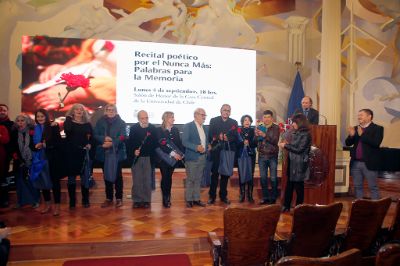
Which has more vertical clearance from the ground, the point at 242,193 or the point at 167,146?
the point at 167,146

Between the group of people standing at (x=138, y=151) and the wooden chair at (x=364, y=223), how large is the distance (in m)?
1.75

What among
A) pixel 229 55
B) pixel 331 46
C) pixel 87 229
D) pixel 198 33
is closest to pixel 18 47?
pixel 198 33

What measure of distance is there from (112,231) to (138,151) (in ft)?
3.50

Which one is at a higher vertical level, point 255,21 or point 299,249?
point 255,21

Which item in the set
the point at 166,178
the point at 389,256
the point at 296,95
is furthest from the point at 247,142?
the point at 296,95

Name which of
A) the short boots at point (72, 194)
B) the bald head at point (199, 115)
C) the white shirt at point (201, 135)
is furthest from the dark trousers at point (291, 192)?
the short boots at point (72, 194)

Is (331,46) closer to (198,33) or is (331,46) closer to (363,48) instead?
(363,48)

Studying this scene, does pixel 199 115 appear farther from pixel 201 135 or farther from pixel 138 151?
pixel 138 151

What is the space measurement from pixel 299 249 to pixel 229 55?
16.1 feet

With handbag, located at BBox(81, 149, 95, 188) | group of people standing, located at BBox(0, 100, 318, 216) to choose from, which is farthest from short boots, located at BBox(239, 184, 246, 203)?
handbag, located at BBox(81, 149, 95, 188)

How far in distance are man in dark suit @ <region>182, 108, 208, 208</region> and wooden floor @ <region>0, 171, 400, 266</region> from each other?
21cm

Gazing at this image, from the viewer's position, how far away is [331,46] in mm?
4926

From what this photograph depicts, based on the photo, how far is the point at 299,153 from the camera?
3752 mm

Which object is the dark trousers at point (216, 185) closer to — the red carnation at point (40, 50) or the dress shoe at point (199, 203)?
the dress shoe at point (199, 203)
